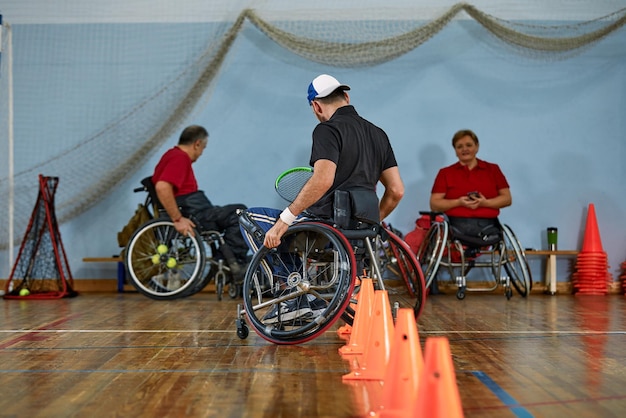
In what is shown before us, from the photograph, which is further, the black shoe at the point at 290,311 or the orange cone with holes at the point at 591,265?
the orange cone with holes at the point at 591,265

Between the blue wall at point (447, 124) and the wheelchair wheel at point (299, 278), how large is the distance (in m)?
3.19

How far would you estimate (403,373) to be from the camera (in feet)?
6.39

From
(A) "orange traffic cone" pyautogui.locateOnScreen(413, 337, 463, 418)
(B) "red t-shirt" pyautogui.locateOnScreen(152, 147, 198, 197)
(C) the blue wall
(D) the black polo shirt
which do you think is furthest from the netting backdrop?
(A) "orange traffic cone" pyautogui.locateOnScreen(413, 337, 463, 418)

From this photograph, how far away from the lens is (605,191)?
6.62 m

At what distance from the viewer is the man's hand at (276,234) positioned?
328 cm

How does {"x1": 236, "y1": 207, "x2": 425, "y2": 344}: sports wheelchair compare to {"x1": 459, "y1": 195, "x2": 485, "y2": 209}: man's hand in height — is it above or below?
below

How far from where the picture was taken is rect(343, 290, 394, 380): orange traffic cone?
2.55 metres

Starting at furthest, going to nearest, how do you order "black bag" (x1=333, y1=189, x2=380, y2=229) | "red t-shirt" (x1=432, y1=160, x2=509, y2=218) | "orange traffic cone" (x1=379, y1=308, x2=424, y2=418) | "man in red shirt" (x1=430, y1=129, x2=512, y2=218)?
"red t-shirt" (x1=432, y1=160, x2=509, y2=218) → "man in red shirt" (x1=430, y1=129, x2=512, y2=218) → "black bag" (x1=333, y1=189, x2=380, y2=229) → "orange traffic cone" (x1=379, y1=308, x2=424, y2=418)

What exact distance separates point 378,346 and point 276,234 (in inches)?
33.9

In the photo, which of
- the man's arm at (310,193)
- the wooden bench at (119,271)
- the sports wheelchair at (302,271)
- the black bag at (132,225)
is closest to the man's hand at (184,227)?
A: the black bag at (132,225)

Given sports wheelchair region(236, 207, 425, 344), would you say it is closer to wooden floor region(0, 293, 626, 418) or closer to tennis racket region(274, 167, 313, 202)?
wooden floor region(0, 293, 626, 418)

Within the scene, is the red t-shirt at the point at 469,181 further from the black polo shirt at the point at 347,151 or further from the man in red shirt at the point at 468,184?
the black polo shirt at the point at 347,151

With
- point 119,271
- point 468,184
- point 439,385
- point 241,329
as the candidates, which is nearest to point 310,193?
point 241,329

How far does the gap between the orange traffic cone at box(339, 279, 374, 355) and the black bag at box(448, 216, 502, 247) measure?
2.74 meters
